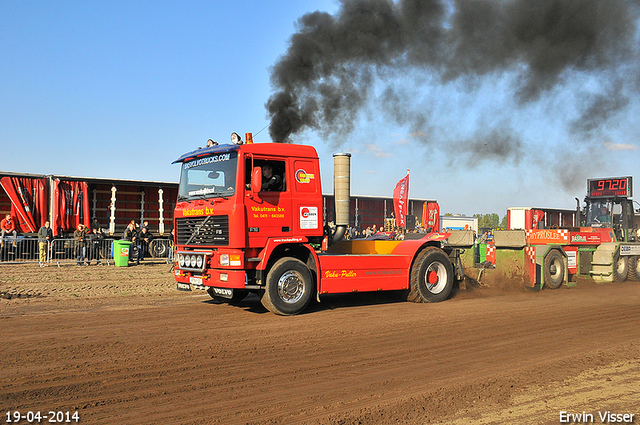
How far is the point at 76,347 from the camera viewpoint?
6250 mm

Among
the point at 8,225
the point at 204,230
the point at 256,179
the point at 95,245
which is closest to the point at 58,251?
the point at 95,245

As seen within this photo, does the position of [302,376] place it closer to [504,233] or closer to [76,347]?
[76,347]

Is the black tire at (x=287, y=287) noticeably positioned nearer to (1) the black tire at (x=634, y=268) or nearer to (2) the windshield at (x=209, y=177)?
(2) the windshield at (x=209, y=177)

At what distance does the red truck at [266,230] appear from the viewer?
833 cm

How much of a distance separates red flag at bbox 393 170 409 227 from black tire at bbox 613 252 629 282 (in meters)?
12.2

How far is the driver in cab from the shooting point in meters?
8.59

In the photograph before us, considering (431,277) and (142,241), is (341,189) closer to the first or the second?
(431,277)

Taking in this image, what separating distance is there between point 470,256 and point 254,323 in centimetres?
700

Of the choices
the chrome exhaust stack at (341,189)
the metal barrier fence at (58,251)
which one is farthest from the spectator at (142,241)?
the chrome exhaust stack at (341,189)

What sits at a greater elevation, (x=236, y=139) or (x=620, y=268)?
(x=236, y=139)

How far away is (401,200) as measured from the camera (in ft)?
89.9

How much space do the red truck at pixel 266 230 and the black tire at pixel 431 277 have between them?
65cm

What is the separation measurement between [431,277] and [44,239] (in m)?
14.6

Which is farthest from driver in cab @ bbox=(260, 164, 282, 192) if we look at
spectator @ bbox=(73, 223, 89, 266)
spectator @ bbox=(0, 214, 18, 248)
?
spectator @ bbox=(0, 214, 18, 248)
